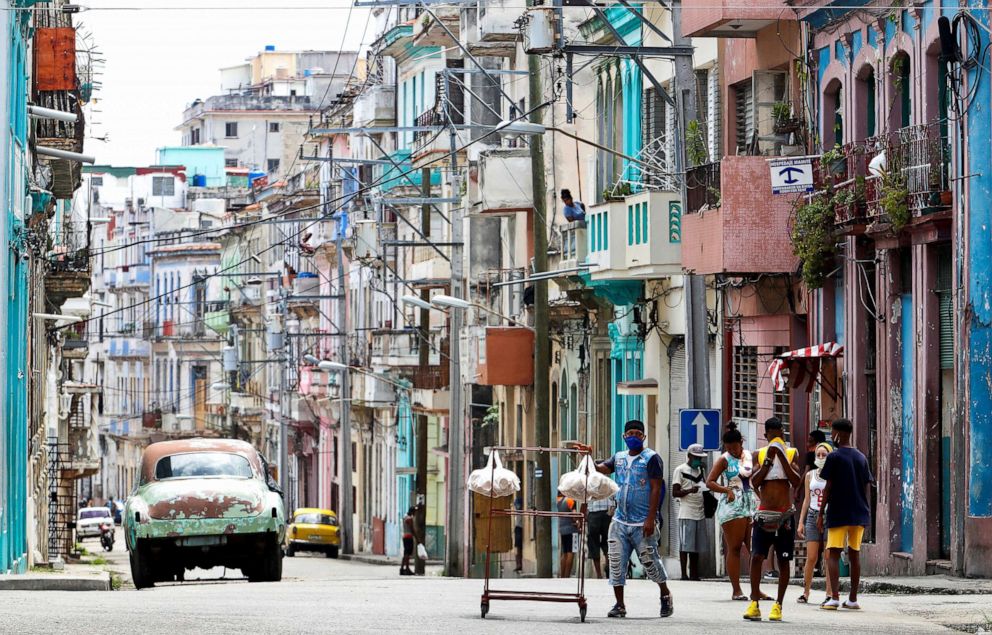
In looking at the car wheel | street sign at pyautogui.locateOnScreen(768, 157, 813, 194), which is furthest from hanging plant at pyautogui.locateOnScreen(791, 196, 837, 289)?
the car wheel

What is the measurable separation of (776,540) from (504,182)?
90.1 ft

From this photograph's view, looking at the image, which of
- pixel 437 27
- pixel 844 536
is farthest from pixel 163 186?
pixel 844 536

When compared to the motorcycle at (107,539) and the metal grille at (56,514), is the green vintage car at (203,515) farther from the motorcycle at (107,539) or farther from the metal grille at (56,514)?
the motorcycle at (107,539)

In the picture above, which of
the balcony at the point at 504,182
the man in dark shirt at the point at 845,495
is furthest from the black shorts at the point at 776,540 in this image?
the balcony at the point at 504,182

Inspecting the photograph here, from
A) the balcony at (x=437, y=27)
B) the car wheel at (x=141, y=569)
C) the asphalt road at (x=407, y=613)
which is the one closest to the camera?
the asphalt road at (x=407, y=613)

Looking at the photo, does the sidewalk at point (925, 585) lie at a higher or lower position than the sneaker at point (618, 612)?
lower

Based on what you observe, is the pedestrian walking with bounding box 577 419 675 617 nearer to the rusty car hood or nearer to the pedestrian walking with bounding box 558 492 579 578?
the rusty car hood

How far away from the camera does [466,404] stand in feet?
182

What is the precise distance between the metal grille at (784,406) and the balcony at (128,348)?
87.8 metres

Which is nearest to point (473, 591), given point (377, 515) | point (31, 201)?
point (31, 201)

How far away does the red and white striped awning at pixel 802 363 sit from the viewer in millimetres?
28859

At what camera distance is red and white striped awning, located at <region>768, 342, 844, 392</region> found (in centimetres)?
2886

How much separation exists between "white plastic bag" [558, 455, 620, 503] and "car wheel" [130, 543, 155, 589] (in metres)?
10.3

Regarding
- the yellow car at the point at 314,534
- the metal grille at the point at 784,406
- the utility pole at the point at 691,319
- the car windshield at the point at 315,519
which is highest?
the utility pole at the point at 691,319
